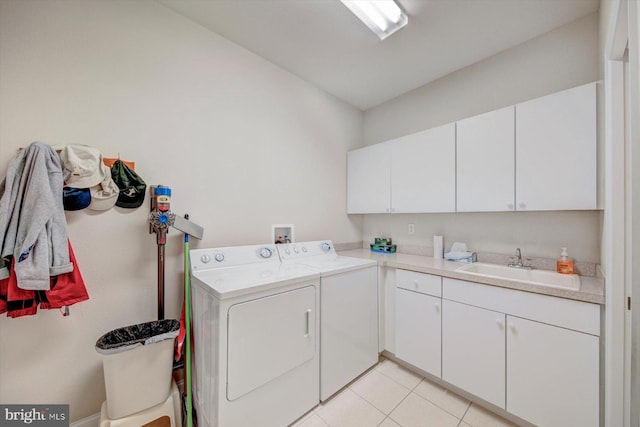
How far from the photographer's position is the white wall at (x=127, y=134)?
50.0 inches

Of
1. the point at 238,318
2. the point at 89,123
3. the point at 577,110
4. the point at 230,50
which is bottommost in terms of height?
the point at 238,318

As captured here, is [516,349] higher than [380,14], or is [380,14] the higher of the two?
[380,14]

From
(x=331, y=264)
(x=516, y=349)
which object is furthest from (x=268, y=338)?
(x=516, y=349)

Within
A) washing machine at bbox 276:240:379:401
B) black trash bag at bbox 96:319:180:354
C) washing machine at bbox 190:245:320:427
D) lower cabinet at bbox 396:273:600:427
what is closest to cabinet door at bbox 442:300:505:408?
lower cabinet at bbox 396:273:600:427

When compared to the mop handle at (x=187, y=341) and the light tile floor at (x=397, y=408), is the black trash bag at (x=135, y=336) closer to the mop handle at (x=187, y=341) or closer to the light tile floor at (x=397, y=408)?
the mop handle at (x=187, y=341)

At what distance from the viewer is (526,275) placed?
1877 mm

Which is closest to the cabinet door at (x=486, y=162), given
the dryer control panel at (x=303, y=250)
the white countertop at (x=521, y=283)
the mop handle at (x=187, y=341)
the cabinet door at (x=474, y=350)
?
the white countertop at (x=521, y=283)

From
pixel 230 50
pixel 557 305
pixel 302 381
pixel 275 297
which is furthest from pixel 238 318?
pixel 230 50

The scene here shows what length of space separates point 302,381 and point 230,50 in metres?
2.58

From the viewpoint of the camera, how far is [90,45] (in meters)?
1.43

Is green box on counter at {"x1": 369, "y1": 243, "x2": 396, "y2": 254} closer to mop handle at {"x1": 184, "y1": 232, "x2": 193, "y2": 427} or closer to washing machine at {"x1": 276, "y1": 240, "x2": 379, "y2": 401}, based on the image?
washing machine at {"x1": 276, "y1": 240, "x2": 379, "y2": 401}

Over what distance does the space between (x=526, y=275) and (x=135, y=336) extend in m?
2.78

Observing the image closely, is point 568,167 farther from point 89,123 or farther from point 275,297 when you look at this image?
point 89,123

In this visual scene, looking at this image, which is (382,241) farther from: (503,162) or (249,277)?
(249,277)
